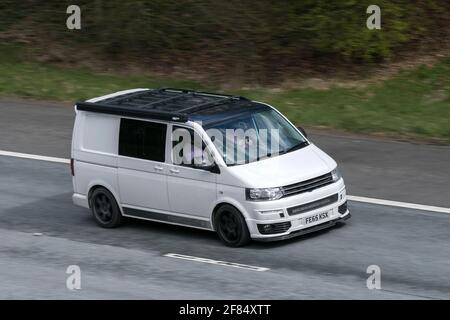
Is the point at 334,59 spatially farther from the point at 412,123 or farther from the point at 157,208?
the point at 157,208

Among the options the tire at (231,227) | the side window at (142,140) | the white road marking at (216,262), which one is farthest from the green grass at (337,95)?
the white road marking at (216,262)

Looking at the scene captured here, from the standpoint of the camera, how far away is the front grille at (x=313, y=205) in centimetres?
1434

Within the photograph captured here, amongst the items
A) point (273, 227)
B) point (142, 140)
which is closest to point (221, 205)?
point (273, 227)

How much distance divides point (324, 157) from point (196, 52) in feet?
41.0

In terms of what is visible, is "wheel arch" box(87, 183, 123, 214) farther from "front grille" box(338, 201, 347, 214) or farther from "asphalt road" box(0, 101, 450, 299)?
"front grille" box(338, 201, 347, 214)

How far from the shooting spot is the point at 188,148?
14.9 metres

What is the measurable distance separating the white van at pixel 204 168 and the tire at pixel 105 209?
15mm

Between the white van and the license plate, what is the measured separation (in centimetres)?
1

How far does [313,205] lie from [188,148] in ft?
6.28

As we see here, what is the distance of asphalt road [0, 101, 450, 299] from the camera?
12977 millimetres

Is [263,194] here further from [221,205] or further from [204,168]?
[204,168]

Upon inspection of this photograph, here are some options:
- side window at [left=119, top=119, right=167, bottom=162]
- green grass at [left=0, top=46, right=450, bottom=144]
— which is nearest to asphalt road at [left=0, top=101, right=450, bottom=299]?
side window at [left=119, top=119, right=167, bottom=162]
